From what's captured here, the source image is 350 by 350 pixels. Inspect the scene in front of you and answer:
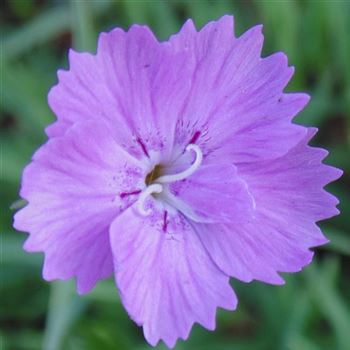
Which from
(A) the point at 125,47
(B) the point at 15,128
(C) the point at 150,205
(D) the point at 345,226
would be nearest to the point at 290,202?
(C) the point at 150,205

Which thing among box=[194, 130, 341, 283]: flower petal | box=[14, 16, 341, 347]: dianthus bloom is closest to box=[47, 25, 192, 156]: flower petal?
box=[14, 16, 341, 347]: dianthus bloom

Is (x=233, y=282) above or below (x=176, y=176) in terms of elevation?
below

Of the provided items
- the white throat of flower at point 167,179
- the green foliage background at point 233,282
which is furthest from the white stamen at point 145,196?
the green foliage background at point 233,282

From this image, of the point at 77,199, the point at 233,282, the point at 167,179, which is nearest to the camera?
the point at 77,199

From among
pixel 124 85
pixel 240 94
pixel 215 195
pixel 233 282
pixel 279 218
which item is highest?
pixel 124 85

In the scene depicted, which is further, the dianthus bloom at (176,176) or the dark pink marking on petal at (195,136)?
the dark pink marking on petal at (195,136)

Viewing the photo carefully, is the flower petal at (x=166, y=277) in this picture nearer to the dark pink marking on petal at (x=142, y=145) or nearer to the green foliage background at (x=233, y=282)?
the dark pink marking on petal at (x=142, y=145)

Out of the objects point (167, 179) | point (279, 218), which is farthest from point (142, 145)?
point (279, 218)

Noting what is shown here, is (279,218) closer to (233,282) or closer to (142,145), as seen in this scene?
(142,145)
